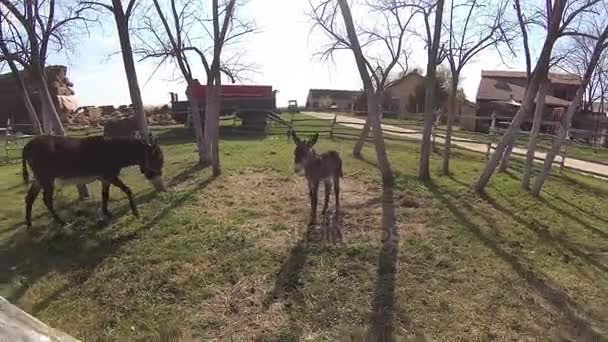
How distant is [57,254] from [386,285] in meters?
5.11

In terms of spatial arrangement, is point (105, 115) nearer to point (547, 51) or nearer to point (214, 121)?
point (214, 121)

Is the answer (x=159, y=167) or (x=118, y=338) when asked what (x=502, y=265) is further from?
(x=159, y=167)

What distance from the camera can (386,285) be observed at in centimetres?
633

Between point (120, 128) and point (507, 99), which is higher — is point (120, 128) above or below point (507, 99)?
below

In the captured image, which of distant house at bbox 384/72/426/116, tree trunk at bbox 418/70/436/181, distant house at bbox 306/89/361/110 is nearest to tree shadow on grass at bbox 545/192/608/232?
tree trunk at bbox 418/70/436/181

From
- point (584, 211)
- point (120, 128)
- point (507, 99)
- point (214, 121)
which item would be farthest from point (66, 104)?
point (507, 99)

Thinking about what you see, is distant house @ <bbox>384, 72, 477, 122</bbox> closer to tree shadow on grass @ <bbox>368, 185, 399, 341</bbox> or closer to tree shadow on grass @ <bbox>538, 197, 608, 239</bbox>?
tree shadow on grass @ <bbox>538, 197, 608, 239</bbox>

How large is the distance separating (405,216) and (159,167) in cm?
490

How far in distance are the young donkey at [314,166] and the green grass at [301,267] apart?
62cm

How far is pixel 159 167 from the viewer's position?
8.77 meters

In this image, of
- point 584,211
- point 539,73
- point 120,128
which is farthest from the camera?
point 120,128

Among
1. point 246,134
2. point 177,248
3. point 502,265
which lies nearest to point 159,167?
point 177,248

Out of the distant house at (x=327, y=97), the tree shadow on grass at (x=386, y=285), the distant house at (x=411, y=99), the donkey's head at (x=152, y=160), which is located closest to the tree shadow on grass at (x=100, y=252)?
the donkey's head at (x=152, y=160)

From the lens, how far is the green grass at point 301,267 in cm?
557
